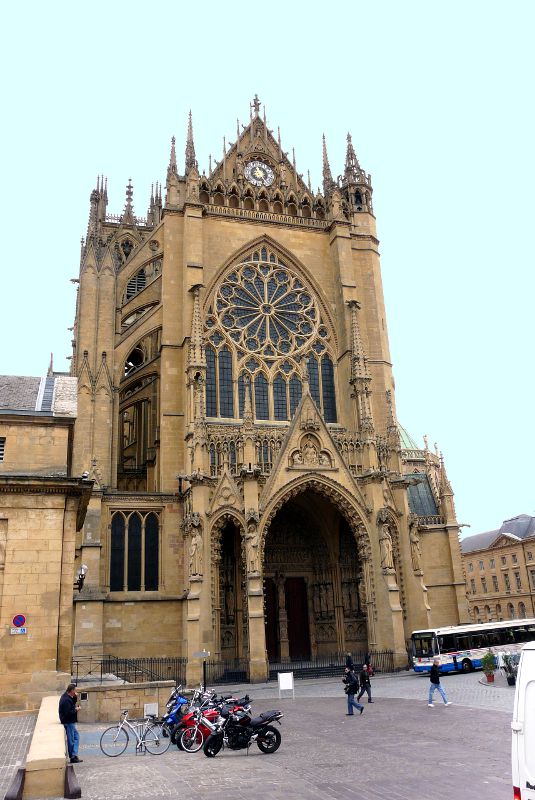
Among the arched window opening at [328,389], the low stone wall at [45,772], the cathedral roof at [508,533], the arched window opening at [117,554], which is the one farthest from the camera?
the cathedral roof at [508,533]

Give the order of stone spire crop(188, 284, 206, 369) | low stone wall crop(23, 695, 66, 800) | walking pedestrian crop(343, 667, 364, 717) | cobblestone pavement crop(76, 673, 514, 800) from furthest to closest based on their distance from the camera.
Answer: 1. stone spire crop(188, 284, 206, 369)
2. walking pedestrian crop(343, 667, 364, 717)
3. cobblestone pavement crop(76, 673, 514, 800)
4. low stone wall crop(23, 695, 66, 800)

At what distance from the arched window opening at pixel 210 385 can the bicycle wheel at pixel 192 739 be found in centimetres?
2167

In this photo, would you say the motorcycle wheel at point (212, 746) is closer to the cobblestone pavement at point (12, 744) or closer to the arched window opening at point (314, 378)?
the cobblestone pavement at point (12, 744)

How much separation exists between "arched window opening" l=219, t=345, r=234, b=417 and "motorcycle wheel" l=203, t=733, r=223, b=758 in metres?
22.7

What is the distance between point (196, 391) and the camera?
A: 3136 cm

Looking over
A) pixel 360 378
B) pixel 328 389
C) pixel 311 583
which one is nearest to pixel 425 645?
pixel 311 583

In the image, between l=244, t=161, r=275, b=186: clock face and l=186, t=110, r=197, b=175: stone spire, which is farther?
l=244, t=161, r=275, b=186: clock face

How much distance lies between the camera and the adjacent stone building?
55.1 ft

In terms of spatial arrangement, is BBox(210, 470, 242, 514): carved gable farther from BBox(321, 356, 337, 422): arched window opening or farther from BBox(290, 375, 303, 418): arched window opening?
BBox(321, 356, 337, 422): arched window opening

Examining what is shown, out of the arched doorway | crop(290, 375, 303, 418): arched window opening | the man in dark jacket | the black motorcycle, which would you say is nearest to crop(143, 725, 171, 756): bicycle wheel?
the black motorcycle

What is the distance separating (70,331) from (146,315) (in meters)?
17.3

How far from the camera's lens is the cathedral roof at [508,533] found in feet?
235

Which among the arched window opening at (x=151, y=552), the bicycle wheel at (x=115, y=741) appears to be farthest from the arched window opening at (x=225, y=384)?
the bicycle wheel at (x=115, y=741)

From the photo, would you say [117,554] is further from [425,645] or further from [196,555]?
[425,645]
